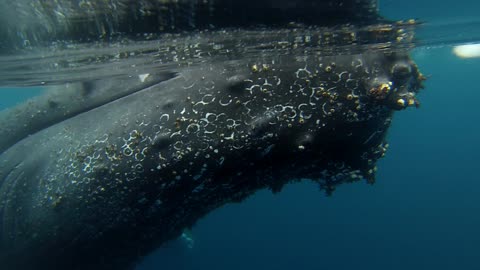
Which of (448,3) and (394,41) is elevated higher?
(448,3)

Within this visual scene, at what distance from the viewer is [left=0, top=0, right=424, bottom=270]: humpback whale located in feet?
16.3

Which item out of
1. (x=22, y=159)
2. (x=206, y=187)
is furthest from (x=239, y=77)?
(x=22, y=159)

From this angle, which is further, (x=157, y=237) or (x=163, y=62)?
(x=163, y=62)

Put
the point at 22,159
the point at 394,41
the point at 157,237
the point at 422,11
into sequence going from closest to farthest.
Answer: the point at 157,237 → the point at 22,159 → the point at 422,11 → the point at 394,41

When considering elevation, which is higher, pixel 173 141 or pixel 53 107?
pixel 173 141

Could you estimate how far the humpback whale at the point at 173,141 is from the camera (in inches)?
196

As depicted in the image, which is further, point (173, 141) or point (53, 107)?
point (53, 107)

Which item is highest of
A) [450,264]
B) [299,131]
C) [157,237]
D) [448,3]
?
[448,3]

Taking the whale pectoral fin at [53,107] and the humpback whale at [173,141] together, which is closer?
the humpback whale at [173,141]

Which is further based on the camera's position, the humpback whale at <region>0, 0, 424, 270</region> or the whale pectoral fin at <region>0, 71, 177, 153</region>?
the whale pectoral fin at <region>0, 71, 177, 153</region>

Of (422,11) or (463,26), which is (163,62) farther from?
(463,26)

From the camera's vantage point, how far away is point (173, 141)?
5.05 metres

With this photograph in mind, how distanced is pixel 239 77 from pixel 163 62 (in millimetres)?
6627

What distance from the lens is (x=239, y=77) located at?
5.33 metres
